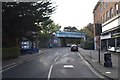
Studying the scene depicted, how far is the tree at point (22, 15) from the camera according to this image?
28.6m

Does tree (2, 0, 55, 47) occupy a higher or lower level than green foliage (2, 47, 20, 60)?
higher

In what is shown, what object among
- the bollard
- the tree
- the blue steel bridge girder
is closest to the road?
the bollard

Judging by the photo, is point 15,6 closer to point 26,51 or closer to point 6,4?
point 6,4

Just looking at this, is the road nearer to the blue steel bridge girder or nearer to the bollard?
the bollard

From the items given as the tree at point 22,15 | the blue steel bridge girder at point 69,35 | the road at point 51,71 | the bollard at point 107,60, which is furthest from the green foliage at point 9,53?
the blue steel bridge girder at point 69,35

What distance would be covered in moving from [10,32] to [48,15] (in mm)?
5184

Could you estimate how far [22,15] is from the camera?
29.2 meters

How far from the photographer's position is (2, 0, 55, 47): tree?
2858 cm

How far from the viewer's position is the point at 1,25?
29.3 m

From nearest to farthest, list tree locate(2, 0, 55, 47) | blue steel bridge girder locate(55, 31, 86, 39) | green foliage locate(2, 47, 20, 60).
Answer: tree locate(2, 0, 55, 47) → green foliage locate(2, 47, 20, 60) → blue steel bridge girder locate(55, 31, 86, 39)

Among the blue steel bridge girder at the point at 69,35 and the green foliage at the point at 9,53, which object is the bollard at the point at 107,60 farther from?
the blue steel bridge girder at the point at 69,35

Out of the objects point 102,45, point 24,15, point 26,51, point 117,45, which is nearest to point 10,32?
point 24,15

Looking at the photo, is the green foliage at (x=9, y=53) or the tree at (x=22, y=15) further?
the green foliage at (x=9, y=53)

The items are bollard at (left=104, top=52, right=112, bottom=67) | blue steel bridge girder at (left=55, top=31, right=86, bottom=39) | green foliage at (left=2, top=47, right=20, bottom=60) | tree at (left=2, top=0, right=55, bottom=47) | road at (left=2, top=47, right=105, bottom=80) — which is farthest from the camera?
blue steel bridge girder at (left=55, top=31, right=86, bottom=39)
